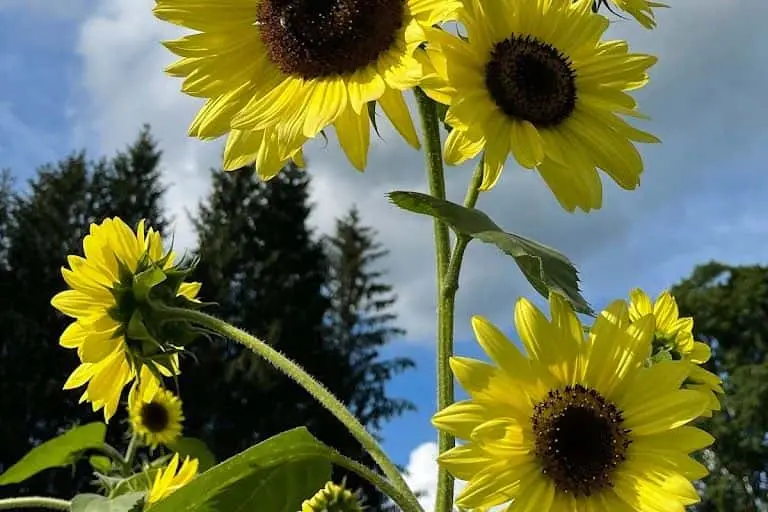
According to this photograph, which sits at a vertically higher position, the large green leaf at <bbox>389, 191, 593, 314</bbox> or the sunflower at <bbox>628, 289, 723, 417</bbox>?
the sunflower at <bbox>628, 289, 723, 417</bbox>

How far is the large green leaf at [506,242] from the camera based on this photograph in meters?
0.96

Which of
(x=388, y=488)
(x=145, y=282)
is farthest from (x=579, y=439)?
(x=145, y=282)

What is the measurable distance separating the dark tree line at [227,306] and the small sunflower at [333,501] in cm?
1661

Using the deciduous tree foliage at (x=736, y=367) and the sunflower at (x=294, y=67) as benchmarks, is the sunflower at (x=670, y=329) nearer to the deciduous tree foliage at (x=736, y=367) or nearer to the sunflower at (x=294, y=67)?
the sunflower at (x=294, y=67)

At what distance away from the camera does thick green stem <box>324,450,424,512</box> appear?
108 centimetres

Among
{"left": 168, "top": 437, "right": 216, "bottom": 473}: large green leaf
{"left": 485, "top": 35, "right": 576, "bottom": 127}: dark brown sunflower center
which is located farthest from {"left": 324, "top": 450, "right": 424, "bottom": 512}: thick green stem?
{"left": 168, "top": 437, "right": 216, "bottom": 473}: large green leaf

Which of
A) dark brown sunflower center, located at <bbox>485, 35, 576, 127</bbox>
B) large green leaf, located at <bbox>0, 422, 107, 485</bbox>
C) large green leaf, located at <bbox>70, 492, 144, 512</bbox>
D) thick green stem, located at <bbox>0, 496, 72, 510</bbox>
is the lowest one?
large green leaf, located at <bbox>70, 492, 144, 512</bbox>

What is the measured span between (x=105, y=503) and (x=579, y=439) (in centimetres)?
84

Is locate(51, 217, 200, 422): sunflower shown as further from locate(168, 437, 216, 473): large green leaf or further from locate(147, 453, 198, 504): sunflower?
locate(168, 437, 216, 473): large green leaf

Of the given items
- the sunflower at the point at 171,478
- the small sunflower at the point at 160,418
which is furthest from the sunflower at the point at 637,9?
the small sunflower at the point at 160,418

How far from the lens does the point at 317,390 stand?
3.97 ft

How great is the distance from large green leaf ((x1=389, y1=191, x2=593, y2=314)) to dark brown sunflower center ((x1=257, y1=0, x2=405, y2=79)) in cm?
18

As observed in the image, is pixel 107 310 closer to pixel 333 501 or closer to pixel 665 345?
pixel 333 501

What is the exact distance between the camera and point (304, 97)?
1096 millimetres
